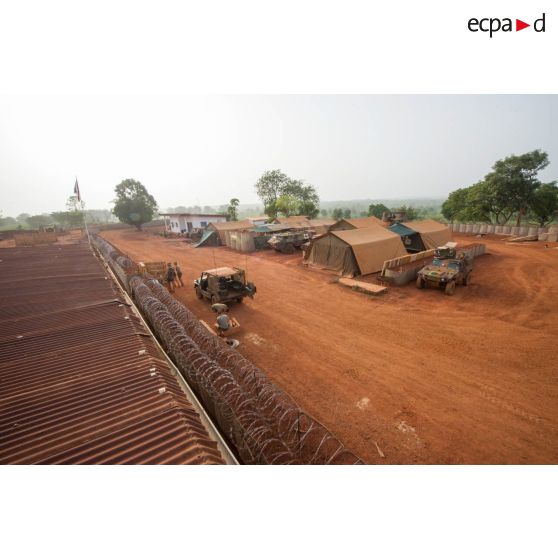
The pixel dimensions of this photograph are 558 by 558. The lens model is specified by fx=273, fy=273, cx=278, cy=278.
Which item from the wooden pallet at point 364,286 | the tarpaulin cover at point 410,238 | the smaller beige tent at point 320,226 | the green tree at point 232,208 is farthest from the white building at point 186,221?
the wooden pallet at point 364,286

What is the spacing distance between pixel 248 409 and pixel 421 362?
5888 millimetres

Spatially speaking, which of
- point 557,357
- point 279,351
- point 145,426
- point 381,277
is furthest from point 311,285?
point 145,426

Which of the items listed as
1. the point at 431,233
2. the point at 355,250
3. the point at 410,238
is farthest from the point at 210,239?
the point at 431,233

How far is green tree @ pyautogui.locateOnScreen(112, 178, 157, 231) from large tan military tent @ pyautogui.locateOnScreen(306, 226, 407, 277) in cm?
4529

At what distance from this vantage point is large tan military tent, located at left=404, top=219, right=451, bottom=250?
2281 centimetres

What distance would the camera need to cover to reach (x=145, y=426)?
4.26 metres

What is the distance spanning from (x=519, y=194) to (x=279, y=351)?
3515 cm

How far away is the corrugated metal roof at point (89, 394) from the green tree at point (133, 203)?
49.6m

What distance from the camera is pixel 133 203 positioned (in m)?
53.4

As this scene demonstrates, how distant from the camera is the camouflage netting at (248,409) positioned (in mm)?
4719

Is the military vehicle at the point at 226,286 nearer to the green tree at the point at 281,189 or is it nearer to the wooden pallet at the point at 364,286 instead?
the wooden pallet at the point at 364,286

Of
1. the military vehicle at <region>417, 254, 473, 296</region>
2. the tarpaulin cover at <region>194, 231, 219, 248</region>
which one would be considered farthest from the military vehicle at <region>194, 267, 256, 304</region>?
the tarpaulin cover at <region>194, 231, 219, 248</region>

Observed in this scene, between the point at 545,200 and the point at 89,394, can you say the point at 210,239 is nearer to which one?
the point at 89,394

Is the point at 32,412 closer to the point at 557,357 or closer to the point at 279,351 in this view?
the point at 279,351
